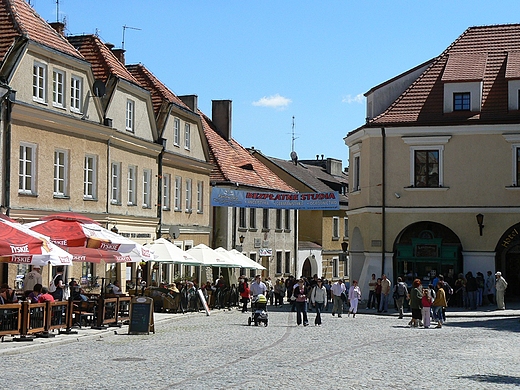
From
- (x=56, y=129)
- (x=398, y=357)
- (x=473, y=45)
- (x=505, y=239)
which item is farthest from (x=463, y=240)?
(x=398, y=357)

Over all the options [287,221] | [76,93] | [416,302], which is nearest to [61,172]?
[76,93]

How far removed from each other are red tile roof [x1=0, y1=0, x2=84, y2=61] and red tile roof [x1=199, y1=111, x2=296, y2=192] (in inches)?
742

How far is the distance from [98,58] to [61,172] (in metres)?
7.78

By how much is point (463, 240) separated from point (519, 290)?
15.4 ft

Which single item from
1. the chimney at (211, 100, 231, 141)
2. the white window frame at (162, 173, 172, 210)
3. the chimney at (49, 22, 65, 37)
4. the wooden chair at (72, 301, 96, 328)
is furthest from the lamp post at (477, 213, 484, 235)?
the chimney at (211, 100, 231, 141)

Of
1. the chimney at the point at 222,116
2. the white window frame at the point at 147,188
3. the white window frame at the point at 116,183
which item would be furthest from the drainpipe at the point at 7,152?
the chimney at the point at 222,116

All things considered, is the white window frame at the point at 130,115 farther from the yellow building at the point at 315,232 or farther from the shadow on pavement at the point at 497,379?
the yellow building at the point at 315,232

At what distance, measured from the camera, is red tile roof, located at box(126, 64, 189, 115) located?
149 feet

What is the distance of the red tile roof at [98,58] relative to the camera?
38537mm

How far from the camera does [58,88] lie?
3306cm

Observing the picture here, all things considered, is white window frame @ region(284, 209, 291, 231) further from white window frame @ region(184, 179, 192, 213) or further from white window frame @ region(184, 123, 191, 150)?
white window frame @ region(184, 123, 191, 150)

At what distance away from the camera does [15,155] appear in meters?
30.0

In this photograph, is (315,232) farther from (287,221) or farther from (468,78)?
(468,78)

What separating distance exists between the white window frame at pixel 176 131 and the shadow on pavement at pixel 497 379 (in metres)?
30.3
